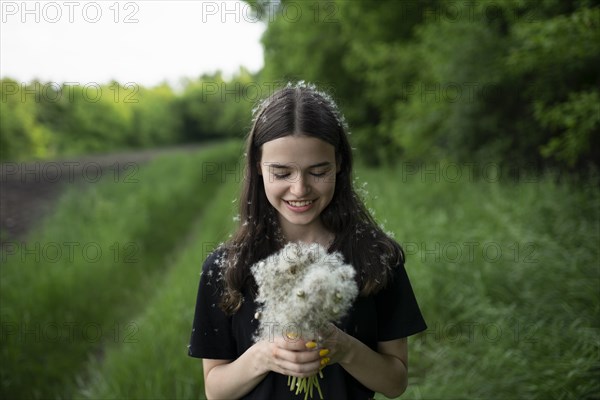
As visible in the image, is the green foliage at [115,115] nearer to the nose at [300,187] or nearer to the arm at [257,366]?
the nose at [300,187]

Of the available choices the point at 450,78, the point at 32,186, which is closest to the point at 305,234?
the point at 450,78

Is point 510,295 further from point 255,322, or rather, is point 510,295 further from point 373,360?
point 255,322

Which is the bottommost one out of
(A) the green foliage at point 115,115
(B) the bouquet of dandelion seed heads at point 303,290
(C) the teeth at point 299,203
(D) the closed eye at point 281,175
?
(B) the bouquet of dandelion seed heads at point 303,290

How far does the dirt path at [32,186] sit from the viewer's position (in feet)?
24.0

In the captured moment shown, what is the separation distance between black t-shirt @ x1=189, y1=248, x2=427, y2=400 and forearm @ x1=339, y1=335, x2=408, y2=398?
8 centimetres

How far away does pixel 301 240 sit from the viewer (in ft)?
5.49

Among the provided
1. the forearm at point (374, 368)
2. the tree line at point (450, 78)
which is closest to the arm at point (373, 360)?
the forearm at point (374, 368)

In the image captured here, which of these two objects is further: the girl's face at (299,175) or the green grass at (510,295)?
the green grass at (510,295)

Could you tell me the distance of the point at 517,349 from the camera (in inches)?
121

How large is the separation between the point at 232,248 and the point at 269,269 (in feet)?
1.19

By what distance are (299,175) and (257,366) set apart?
23.2 inches

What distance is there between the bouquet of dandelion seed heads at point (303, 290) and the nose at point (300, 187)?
0.17 metres

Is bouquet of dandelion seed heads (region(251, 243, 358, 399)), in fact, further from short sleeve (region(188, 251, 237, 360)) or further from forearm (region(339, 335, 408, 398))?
short sleeve (region(188, 251, 237, 360))

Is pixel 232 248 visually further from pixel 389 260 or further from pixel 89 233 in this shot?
pixel 89 233
